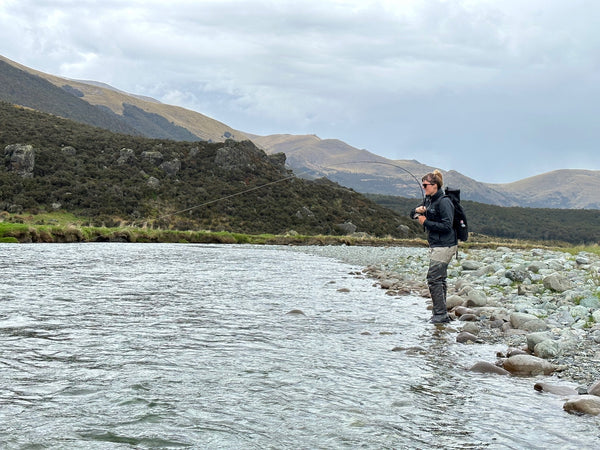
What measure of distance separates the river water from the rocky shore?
1.19ft

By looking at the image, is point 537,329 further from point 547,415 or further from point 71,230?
point 71,230

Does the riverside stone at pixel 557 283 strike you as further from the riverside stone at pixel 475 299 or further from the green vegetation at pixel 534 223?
the green vegetation at pixel 534 223

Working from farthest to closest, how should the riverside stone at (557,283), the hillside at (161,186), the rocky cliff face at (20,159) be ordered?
the rocky cliff face at (20,159)
the hillside at (161,186)
the riverside stone at (557,283)

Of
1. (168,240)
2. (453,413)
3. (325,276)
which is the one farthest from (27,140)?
(453,413)

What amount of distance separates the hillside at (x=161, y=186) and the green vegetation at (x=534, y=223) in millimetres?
52084

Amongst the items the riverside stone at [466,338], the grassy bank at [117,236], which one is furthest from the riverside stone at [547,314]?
the grassy bank at [117,236]

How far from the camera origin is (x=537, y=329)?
8875 mm

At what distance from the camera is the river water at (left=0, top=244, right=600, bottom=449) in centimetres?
411

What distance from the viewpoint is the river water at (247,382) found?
4.11 meters

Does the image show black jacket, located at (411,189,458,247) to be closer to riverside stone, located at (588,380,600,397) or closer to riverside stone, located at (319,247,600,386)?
riverside stone, located at (319,247,600,386)

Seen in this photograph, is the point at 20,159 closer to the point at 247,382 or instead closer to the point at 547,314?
the point at 547,314

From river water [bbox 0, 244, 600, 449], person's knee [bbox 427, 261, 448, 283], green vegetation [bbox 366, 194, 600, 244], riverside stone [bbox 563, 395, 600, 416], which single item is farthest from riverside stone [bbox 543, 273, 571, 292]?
green vegetation [bbox 366, 194, 600, 244]

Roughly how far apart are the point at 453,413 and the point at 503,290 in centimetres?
930

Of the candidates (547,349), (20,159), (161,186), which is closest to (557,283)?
(547,349)
